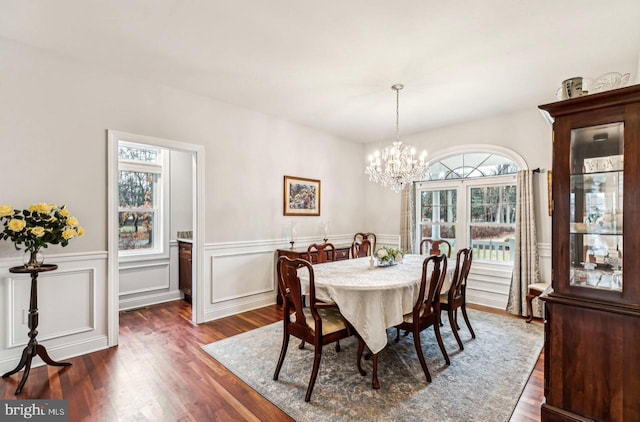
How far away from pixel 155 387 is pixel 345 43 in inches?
124

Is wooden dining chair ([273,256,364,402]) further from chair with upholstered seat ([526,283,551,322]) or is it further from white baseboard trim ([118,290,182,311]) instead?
white baseboard trim ([118,290,182,311])

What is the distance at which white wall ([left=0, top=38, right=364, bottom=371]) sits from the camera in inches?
102

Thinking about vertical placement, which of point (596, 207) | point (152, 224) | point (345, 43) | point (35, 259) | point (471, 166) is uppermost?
point (345, 43)

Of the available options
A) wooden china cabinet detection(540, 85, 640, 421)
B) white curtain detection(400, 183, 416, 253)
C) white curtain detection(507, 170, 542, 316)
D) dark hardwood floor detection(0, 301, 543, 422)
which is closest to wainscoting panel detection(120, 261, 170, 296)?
dark hardwood floor detection(0, 301, 543, 422)

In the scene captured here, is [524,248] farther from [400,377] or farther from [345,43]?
[345,43]

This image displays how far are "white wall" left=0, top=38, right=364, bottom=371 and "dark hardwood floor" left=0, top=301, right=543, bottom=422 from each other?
36 centimetres

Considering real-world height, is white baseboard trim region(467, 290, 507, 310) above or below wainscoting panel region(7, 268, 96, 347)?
below

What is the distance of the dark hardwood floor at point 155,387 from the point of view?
204cm

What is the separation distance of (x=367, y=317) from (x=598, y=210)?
167cm

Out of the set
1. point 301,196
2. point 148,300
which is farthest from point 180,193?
point 301,196

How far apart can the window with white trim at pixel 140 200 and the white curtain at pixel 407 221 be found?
395 centimetres

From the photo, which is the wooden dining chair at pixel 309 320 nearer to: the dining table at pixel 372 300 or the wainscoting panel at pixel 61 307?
the dining table at pixel 372 300

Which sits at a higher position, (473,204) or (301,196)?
(301,196)

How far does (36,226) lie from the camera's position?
2402mm
